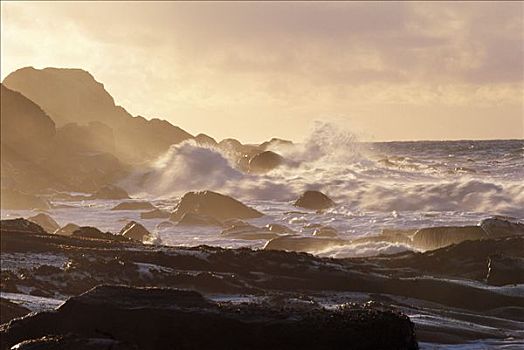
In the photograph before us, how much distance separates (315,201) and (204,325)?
5001cm

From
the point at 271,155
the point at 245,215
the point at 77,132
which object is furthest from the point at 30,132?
the point at 245,215

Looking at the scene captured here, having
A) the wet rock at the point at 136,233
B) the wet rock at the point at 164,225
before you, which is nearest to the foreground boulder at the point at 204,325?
the wet rock at the point at 136,233

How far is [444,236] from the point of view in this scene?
122ft

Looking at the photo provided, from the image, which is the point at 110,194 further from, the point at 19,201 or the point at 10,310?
the point at 10,310

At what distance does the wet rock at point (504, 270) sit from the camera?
83.3ft

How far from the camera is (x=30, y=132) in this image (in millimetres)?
102312

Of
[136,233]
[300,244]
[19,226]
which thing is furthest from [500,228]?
[19,226]

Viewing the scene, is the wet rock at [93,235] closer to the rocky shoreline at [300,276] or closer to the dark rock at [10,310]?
the rocky shoreline at [300,276]

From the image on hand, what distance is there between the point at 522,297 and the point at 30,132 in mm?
86023

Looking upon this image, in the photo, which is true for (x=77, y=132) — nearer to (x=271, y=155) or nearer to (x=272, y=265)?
(x=271, y=155)

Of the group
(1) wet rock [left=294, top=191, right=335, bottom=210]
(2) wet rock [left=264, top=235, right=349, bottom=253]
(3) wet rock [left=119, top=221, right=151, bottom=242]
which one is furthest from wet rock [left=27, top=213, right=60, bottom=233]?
(2) wet rock [left=264, top=235, right=349, bottom=253]

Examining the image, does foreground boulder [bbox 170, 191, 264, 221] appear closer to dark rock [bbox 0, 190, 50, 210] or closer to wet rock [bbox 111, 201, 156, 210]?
wet rock [bbox 111, 201, 156, 210]

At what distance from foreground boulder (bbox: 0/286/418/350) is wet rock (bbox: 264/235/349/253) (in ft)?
81.8

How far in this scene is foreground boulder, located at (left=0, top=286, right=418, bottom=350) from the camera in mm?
11711
